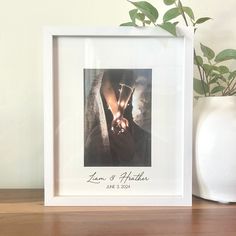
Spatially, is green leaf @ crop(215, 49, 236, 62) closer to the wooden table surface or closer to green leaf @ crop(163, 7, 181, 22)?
green leaf @ crop(163, 7, 181, 22)

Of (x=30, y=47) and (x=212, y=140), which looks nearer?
(x=212, y=140)

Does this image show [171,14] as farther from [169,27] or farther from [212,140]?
[212,140]

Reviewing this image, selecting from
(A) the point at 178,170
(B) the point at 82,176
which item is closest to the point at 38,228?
(B) the point at 82,176

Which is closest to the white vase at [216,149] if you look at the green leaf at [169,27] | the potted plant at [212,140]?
the potted plant at [212,140]

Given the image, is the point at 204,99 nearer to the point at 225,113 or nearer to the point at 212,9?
the point at 225,113

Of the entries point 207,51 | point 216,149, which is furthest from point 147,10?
point 216,149

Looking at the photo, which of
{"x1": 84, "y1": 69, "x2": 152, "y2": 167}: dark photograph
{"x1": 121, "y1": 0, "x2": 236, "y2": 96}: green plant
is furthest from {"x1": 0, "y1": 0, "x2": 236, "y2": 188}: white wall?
{"x1": 84, "y1": 69, "x2": 152, "y2": 167}: dark photograph

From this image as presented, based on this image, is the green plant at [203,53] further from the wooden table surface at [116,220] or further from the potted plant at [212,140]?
the wooden table surface at [116,220]

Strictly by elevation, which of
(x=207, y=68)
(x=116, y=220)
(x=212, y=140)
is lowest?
(x=116, y=220)
